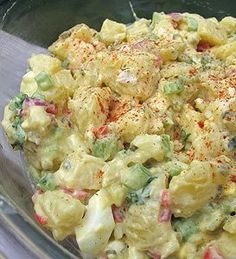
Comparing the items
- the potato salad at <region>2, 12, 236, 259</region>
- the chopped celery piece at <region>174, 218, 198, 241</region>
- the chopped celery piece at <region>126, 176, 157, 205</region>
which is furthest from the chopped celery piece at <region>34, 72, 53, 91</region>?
the chopped celery piece at <region>174, 218, 198, 241</region>

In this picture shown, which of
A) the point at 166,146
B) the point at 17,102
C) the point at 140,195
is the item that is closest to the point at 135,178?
the point at 140,195

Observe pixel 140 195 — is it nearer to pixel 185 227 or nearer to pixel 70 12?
pixel 185 227

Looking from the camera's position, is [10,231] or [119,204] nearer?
[10,231]

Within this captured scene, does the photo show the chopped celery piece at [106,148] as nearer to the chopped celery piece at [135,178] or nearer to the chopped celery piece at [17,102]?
the chopped celery piece at [135,178]

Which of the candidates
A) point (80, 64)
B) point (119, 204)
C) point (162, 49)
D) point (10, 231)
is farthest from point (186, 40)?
point (10, 231)

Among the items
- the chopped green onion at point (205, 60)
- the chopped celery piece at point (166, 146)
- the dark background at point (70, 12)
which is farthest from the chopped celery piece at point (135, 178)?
the dark background at point (70, 12)

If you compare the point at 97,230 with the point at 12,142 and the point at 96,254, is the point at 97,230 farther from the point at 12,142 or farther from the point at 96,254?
the point at 12,142
